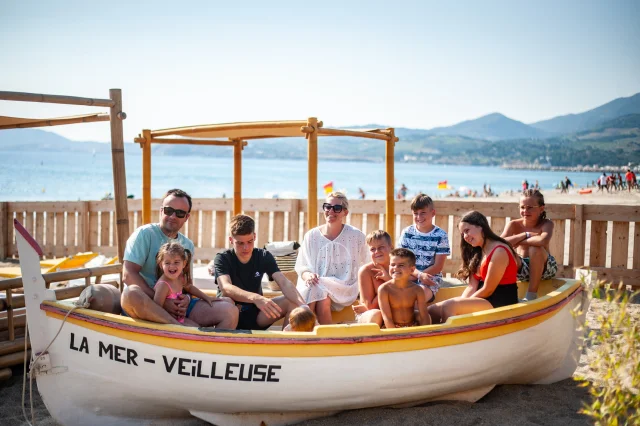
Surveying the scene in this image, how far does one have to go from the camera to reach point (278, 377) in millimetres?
3535

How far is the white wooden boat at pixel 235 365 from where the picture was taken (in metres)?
3.52

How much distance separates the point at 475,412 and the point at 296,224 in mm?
5171

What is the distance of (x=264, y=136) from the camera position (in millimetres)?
6664

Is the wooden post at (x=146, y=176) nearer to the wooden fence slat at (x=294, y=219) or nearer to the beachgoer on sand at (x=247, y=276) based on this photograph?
the beachgoer on sand at (x=247, y=276)

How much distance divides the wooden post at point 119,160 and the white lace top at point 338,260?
1.83 meters

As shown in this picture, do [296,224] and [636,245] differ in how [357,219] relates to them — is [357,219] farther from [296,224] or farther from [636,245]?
[636,245]

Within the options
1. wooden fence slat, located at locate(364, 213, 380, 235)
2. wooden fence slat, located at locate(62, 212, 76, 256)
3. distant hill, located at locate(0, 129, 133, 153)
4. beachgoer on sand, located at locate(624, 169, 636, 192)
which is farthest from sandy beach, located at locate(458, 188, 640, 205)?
distant hill, located at locate(0, 129, 133, 153)

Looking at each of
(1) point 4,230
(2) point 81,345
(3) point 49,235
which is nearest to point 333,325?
(2) point 81,345

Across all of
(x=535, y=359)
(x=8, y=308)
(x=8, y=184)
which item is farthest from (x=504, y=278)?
(x=8, y=184)

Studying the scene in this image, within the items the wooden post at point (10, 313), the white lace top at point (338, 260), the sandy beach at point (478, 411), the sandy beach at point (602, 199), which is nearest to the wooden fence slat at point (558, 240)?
the sandy beach at point (478, 411)

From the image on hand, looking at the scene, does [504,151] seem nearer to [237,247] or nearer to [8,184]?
[8,184]

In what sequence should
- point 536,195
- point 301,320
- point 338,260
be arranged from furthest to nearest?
point 536,195 → point 338,260 → point 301,320

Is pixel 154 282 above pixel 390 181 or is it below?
below

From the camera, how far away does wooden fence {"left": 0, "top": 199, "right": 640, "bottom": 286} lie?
7.77 meters
